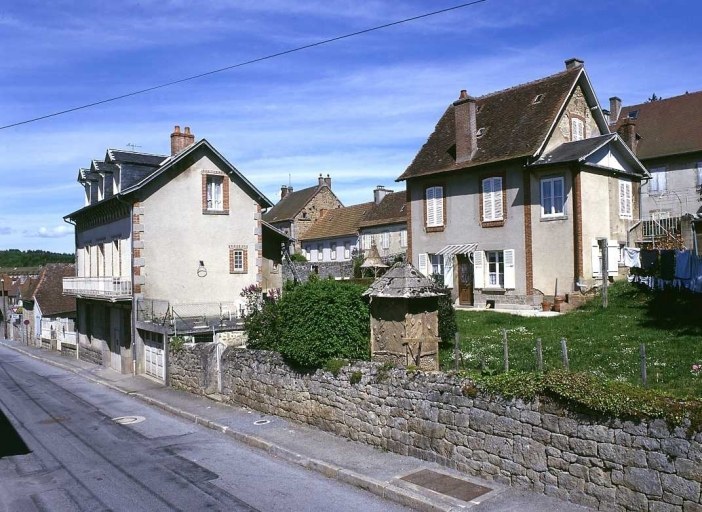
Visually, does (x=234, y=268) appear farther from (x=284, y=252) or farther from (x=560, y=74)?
(x=560, y=74)

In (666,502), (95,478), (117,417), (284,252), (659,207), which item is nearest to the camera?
(666,502)

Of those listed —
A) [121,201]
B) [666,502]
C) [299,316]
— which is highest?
[121,201]

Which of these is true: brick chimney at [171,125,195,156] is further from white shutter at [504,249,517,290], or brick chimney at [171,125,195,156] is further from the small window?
white shutter at [504,249,517,290]

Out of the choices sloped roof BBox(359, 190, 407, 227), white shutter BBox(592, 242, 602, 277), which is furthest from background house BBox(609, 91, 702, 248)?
sloped roof BBox(359, 190, 407, 227)

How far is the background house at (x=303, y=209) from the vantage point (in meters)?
58.4

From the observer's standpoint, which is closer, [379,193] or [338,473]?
[338,473]

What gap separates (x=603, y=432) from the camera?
Answer: 6910 millimetres

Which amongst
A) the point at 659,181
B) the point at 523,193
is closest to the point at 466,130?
the point at 523,193

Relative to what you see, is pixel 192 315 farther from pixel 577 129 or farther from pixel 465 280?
pixel 577 129

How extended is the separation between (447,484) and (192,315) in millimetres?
16840

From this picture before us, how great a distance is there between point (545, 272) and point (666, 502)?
666 inches

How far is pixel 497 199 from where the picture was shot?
2389 centimetres

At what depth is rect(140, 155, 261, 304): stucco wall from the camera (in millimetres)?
22719

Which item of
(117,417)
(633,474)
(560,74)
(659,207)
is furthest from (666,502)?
(659,207)
